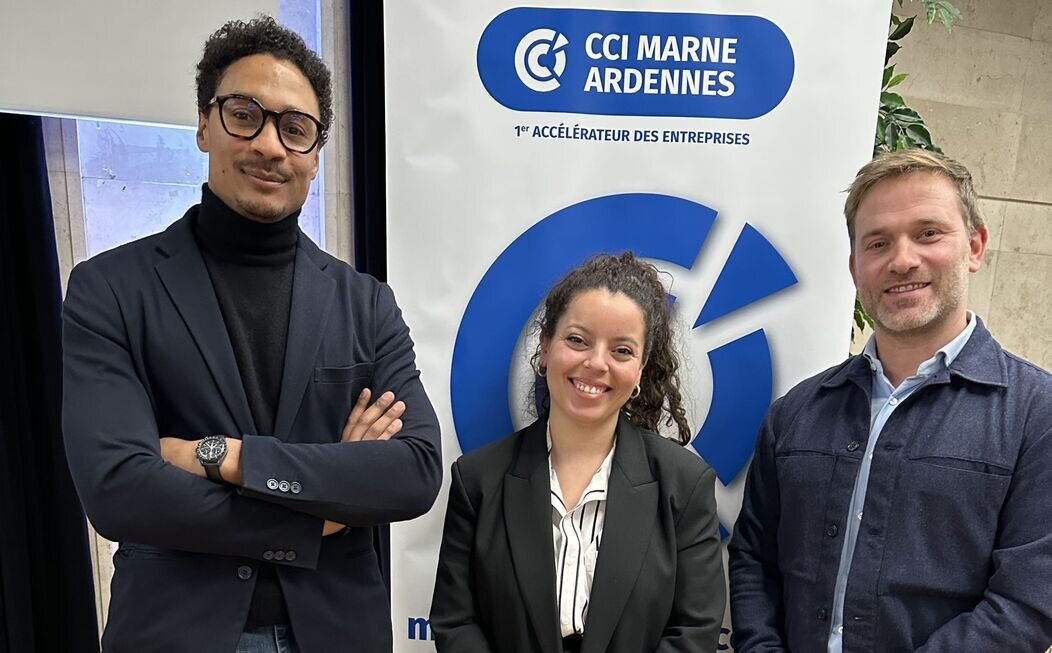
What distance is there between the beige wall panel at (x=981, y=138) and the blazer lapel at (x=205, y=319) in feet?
10.2

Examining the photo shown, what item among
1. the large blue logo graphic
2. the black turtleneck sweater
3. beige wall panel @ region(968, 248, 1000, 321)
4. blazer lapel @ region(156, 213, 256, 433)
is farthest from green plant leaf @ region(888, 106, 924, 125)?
blazer lapel @ region(156, 213, 256, 433)

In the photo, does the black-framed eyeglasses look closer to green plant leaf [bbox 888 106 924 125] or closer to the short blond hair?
the short blond hair

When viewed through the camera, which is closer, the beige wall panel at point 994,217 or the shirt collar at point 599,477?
the shirt collar at point 599,477

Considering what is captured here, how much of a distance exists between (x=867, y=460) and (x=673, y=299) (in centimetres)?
63

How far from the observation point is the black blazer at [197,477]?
1223 millimetres

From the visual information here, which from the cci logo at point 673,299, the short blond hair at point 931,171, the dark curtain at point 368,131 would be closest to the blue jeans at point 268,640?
the cci logo at point 673,299

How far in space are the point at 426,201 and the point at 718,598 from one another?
1199 mm

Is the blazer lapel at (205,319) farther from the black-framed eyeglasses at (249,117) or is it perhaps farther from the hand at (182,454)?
the black-framed eyeglasses at (249,117)

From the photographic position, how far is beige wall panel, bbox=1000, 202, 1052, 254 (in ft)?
11.1

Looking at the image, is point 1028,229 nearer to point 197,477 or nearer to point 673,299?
point 673,299

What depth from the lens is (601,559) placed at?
153 cm

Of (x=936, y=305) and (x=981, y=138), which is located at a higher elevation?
(x=981, y=138)

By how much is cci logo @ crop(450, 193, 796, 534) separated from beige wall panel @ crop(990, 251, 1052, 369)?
7.28 feet

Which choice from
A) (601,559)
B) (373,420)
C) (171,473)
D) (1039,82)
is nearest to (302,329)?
(373,420)
